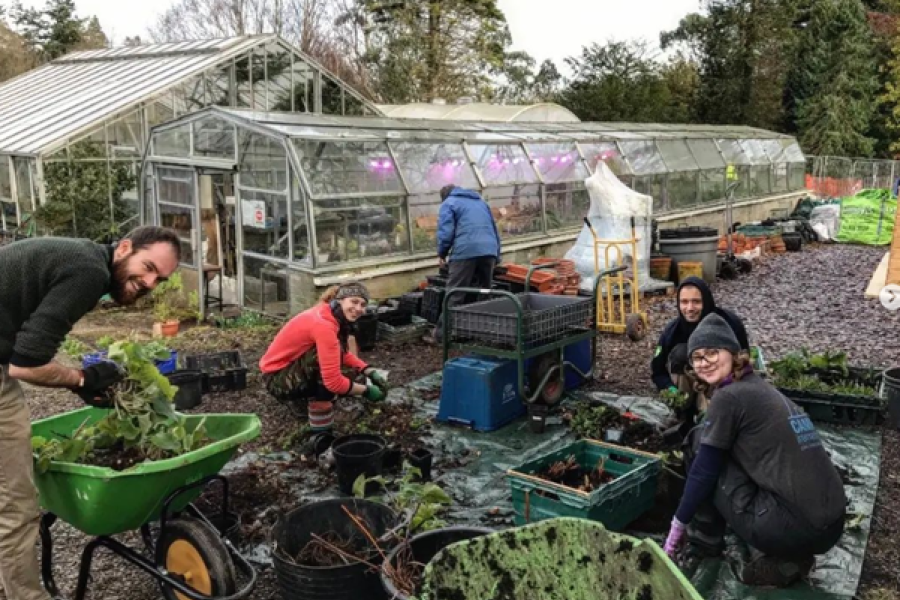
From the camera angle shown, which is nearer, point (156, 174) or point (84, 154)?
point (156, 174)

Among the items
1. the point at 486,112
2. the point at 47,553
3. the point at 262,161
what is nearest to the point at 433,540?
the point at 47,553

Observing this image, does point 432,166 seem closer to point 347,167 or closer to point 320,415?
point 347,167

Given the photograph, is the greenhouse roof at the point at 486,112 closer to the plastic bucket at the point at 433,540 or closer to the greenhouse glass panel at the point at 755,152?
the greenhouse glass panel at the point at 755,152

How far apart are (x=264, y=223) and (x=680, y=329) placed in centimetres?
633

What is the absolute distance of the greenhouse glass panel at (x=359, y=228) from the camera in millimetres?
9922

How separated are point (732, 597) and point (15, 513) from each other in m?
3.31

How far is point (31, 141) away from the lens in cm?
1355

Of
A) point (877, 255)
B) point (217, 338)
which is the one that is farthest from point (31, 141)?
point (877, 255)

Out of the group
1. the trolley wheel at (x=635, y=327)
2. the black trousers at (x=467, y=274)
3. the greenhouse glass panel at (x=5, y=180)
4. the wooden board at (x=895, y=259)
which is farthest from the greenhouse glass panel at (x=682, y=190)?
the greenhouse glass panel at (x=5, y=180)

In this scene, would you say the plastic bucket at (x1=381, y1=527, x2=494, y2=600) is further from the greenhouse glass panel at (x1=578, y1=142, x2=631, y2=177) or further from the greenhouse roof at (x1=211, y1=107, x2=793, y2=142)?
the greenhouse glass panel at (x1=578, y1=142, x2=631, y2=177)

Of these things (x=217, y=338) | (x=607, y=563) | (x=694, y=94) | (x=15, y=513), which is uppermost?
(x=694, y=94)

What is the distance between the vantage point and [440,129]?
12.6 m

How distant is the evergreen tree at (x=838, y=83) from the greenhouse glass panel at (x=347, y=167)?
85.2ft

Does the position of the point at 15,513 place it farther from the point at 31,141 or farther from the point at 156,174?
the point at 31,141
